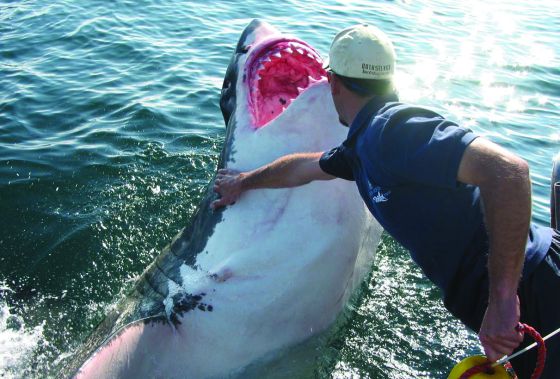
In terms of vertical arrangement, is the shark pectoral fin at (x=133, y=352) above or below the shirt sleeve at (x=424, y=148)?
below

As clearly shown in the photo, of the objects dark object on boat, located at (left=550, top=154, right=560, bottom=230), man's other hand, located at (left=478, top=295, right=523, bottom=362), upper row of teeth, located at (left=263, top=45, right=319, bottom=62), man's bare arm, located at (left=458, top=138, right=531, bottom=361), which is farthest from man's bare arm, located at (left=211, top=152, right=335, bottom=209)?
dark object on boat, located at (left=550, top=154, right=560, bottom=230)

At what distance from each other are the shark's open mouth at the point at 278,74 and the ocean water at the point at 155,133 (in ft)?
4.66

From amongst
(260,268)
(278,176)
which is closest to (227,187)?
(278,176)

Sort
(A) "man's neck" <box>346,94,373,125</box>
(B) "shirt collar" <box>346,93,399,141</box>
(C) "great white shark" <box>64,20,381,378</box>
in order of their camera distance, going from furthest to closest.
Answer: (C) "great white shark" <box>64,20,381,378</box> < (A) "man's neck" <box>346,94,373,125</box> < (B) "shirt collar" <box>346,93,399,141</box>

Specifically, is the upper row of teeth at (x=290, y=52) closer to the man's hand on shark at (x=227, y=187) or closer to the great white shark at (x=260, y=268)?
the great white shark at (x=260, y=268)

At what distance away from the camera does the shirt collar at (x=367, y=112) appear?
2.73 meters

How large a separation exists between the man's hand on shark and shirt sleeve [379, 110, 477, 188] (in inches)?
45.3

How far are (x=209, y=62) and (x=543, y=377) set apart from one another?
8.07 meters

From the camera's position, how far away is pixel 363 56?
9.07ft

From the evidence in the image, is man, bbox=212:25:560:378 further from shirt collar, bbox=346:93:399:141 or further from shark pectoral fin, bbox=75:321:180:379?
shark pectoral fin, bbox=75:321:180:379

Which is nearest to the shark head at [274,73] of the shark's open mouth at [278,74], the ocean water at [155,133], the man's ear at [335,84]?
the shark's open mouth at [278,74]

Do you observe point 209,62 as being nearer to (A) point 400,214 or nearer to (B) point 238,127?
(B) point 238,127

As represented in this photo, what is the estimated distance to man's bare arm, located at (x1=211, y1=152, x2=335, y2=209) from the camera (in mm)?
3117

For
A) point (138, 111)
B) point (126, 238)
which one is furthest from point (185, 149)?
point (126, 238)
